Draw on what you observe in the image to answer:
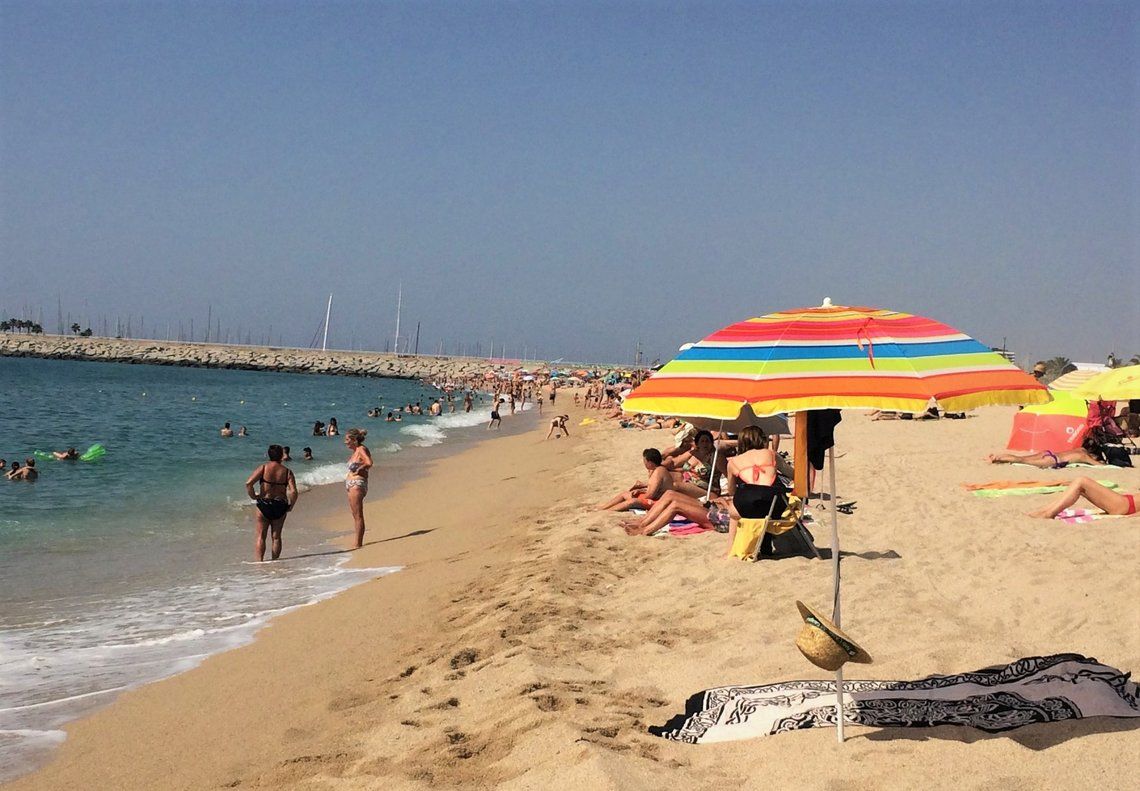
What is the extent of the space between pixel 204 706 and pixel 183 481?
A: 527 inches

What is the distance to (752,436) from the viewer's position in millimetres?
8023

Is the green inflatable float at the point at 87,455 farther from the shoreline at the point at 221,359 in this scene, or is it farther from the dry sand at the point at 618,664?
the shoreline at the point at 221,359

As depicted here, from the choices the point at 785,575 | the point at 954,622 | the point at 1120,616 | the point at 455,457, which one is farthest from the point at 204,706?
the point at 455,457

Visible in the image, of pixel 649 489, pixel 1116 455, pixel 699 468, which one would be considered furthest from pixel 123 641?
pixel 1116 455

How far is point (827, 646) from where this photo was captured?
3.67 m

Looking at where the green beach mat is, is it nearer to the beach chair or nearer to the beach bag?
the beach bag

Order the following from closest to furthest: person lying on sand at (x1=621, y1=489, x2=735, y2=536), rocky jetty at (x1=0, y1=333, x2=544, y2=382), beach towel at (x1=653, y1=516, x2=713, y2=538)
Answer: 1. beach towel at (x1=653, y1=516, x2=713, y2=538)
2. person lying on sand at (x1=621, y1=489, x2=735, y2=536)
3. rocky jetty at (x1=0, y1=333, x2=544, y2=382)

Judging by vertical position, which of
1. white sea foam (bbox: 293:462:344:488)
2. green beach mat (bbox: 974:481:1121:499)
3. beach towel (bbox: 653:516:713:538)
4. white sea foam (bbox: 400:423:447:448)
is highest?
green beach mat (bbox: 974:481:1121:499)

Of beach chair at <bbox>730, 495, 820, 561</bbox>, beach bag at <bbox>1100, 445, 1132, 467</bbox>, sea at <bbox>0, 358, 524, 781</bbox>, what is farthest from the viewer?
beach bag at <bbox>1100, 445, 1132, 467</bbox>

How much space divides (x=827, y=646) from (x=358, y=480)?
7.81 m

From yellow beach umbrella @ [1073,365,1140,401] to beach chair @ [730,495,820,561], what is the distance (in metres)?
4.71

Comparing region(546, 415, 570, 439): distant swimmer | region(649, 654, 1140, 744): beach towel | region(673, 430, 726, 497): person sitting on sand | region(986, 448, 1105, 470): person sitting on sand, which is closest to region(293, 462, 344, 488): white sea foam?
region(546, 415, 570, 439): distant swimmer

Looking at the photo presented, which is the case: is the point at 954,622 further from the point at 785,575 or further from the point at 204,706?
the point at 204,706

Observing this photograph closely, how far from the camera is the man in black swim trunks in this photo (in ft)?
31.8
